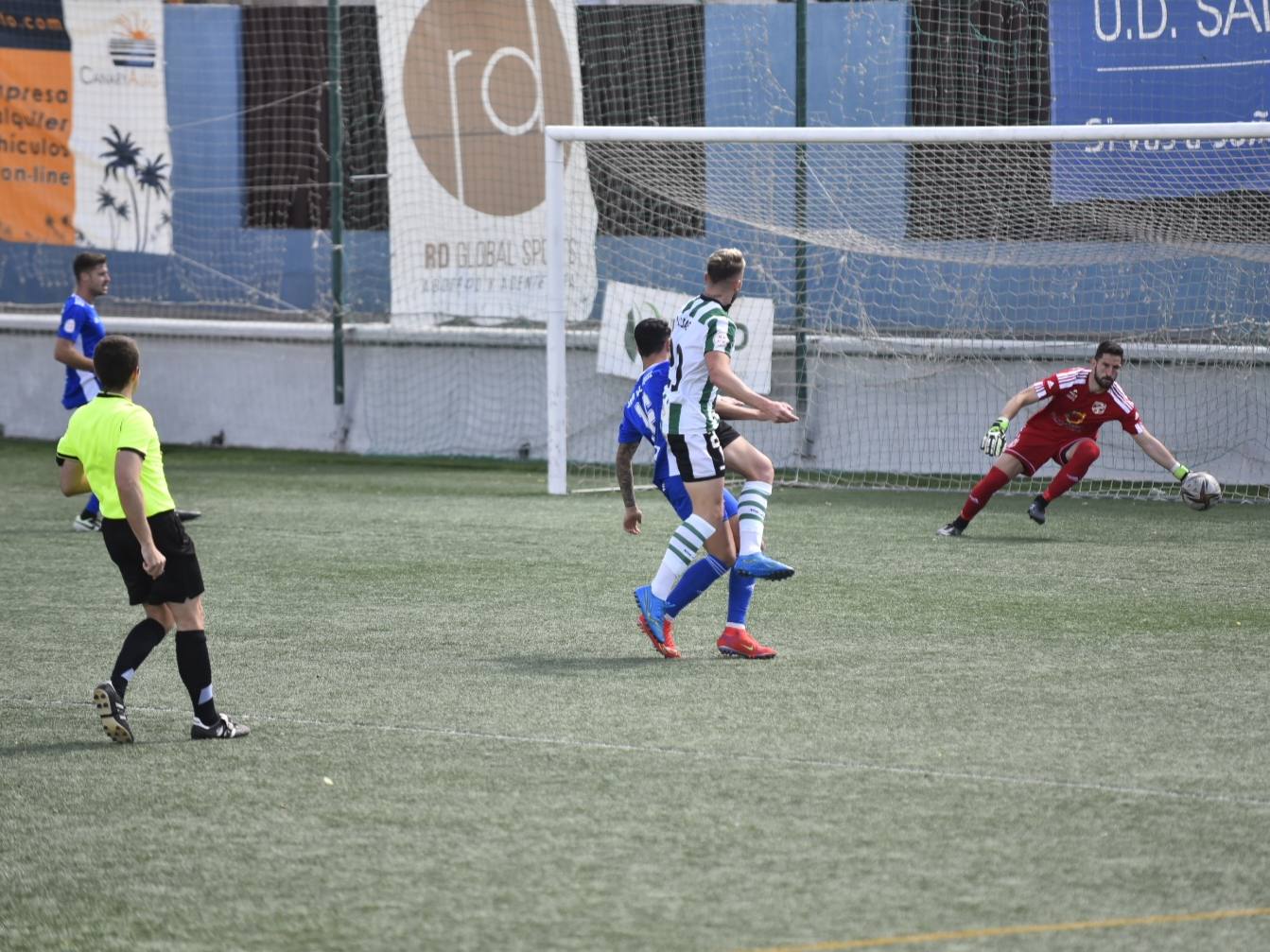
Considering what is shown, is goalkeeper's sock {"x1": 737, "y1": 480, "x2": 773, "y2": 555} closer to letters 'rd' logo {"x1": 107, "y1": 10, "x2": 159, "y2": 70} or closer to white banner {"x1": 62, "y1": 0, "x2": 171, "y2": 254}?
white banner {"x1": 62, "y1": 0, "x2": 171, "y2": 254}

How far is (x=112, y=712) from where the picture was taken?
600 centimetres

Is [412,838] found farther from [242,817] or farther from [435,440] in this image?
[435,440]

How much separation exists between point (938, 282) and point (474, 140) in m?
4.29

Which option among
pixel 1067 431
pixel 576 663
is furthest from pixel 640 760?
pixel 1067 431

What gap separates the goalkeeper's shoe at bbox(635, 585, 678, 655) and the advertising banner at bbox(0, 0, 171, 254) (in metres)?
11.4

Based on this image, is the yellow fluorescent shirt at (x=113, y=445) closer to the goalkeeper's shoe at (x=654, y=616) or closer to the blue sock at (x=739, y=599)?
the goalkeeper's shoe at (x=654, y=616)

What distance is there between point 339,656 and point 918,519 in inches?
223

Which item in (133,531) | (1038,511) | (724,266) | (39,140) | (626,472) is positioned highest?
(39,140)

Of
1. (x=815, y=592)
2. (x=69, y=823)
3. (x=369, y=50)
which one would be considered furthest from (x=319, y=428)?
(x=69, y=823)

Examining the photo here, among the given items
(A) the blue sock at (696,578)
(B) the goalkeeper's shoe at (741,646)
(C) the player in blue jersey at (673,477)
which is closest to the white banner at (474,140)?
(C) the player in blue jersey at (673,477)

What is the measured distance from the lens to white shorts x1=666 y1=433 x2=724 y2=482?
7.60 m

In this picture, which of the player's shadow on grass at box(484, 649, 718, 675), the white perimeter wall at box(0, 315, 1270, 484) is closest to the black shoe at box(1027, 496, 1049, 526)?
the white perimeter wall at box(0, 315, 1270, 484)

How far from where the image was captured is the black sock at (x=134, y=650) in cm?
614

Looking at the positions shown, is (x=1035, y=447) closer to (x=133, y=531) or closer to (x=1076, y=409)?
(x=1076, y=409)
